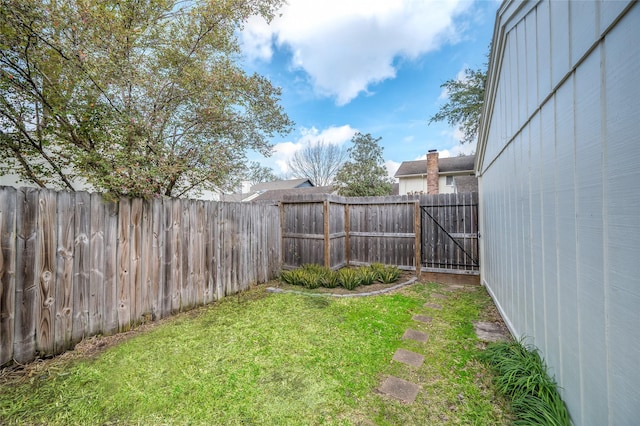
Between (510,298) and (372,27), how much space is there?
21.7 feet

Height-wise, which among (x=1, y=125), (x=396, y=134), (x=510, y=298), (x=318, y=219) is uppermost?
(x=396, y=134)

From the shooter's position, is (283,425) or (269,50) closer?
(283,425)

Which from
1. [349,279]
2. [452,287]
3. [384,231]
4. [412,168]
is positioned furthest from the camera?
[412,168]

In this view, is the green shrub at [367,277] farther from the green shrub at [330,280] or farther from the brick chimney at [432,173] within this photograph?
the brick chimney at [432,173]

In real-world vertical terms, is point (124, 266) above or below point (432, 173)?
below

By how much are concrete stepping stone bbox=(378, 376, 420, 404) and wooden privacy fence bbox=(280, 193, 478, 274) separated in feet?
12.2

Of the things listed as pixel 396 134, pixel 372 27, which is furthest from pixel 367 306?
pixel 396 134

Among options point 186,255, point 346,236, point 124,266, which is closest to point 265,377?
point 124,266

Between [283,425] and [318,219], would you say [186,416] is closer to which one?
[283,425]

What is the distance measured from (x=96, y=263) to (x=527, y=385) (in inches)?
174

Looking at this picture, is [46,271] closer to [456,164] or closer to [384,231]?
[384,231]

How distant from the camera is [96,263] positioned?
9.64 feet

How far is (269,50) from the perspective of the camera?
650 centimetres

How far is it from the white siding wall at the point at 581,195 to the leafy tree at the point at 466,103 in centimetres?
1116
